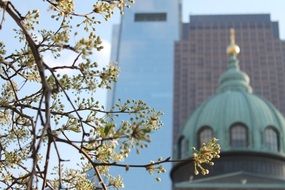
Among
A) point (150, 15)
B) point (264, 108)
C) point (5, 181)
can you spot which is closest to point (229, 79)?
point (264, 108)

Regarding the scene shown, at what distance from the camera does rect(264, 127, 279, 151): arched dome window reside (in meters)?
42.2

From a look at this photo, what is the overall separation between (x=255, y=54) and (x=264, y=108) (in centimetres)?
8300

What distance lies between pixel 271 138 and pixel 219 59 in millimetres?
84207

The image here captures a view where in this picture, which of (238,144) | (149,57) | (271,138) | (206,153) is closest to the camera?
(206,153)

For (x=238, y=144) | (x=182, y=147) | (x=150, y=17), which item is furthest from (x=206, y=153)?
(x=150, y=17)

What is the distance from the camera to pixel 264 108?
146ft

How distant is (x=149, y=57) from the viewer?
13312cm

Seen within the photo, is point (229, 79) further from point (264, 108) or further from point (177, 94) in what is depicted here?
point (177, 94)

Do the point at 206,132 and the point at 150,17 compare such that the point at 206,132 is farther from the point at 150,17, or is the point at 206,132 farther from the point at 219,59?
the point at 150,17

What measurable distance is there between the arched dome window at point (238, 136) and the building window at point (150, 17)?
3899 inches

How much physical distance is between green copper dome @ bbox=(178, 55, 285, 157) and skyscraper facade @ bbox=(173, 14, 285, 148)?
7093 cm

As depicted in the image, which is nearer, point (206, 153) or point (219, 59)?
point (206, 153)

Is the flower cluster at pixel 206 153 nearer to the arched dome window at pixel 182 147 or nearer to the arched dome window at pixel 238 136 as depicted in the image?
the arched dome window at pixel 238 136

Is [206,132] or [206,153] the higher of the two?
[206,132]
